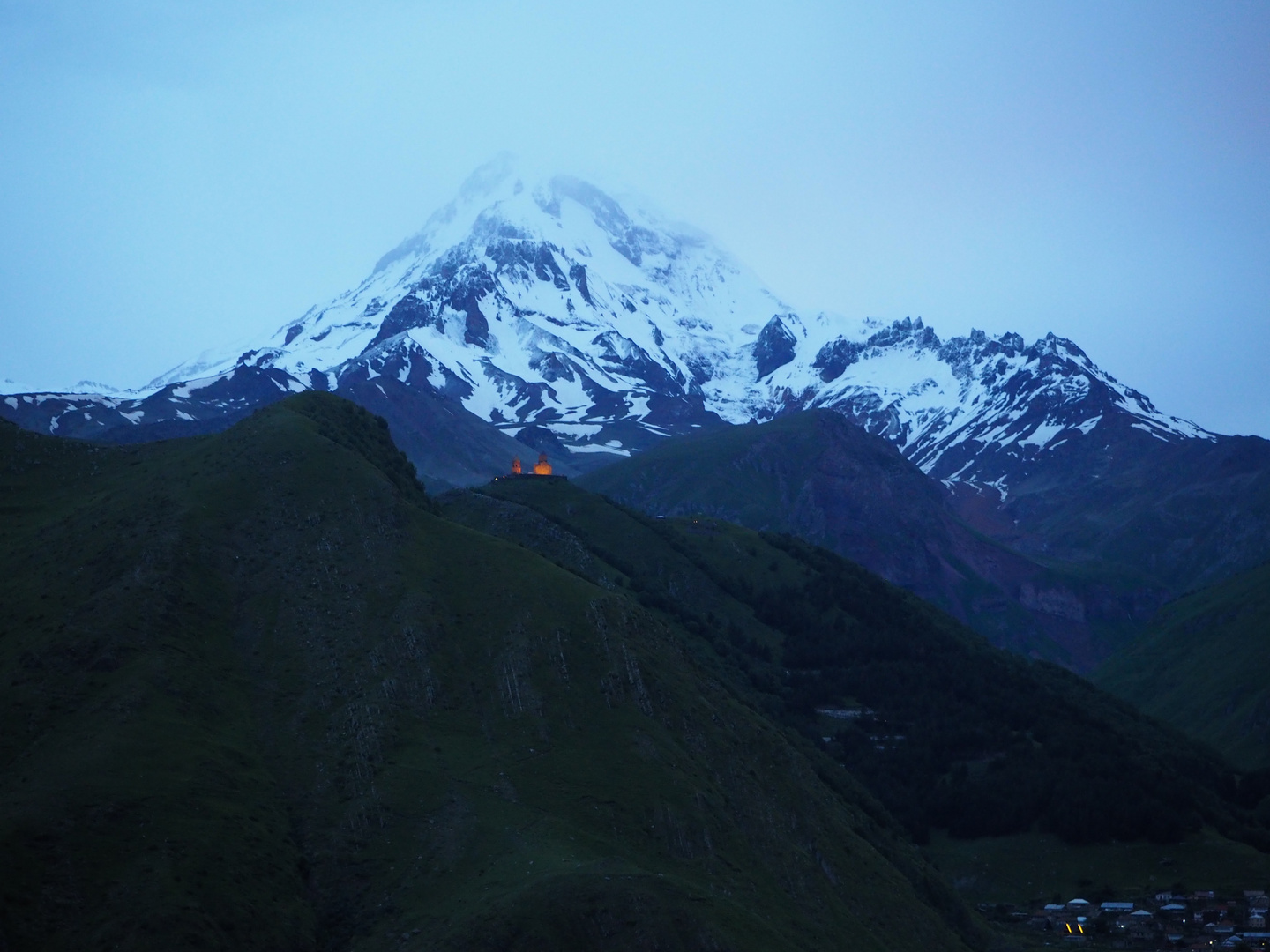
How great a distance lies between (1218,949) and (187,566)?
322 ft

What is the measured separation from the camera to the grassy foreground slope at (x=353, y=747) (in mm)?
77438

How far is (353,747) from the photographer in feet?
306

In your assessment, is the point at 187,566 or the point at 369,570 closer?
the point at 187,566

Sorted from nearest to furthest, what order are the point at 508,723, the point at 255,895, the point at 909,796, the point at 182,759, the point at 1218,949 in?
1. the point at 255,895
2. the point at 182,759
3. the point at 508,723
4. the point at 1218,949
5. the point at 909,796

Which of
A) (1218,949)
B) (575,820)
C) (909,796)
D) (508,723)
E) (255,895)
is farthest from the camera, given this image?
(909,796)

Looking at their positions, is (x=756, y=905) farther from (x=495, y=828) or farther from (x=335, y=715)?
(x=335, y=715)

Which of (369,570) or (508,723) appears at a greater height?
(369,570)

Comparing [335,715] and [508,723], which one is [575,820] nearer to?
[508,723]

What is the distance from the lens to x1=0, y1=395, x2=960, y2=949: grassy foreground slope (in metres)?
77.4

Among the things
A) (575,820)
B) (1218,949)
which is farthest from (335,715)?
(1218,949)

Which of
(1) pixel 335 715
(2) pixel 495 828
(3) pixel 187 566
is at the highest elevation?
(3) pixel 187 566

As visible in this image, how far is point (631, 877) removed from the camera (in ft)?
270

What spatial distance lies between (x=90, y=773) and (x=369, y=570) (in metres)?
34.9

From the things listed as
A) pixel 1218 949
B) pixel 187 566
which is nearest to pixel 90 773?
pixel 187 566
